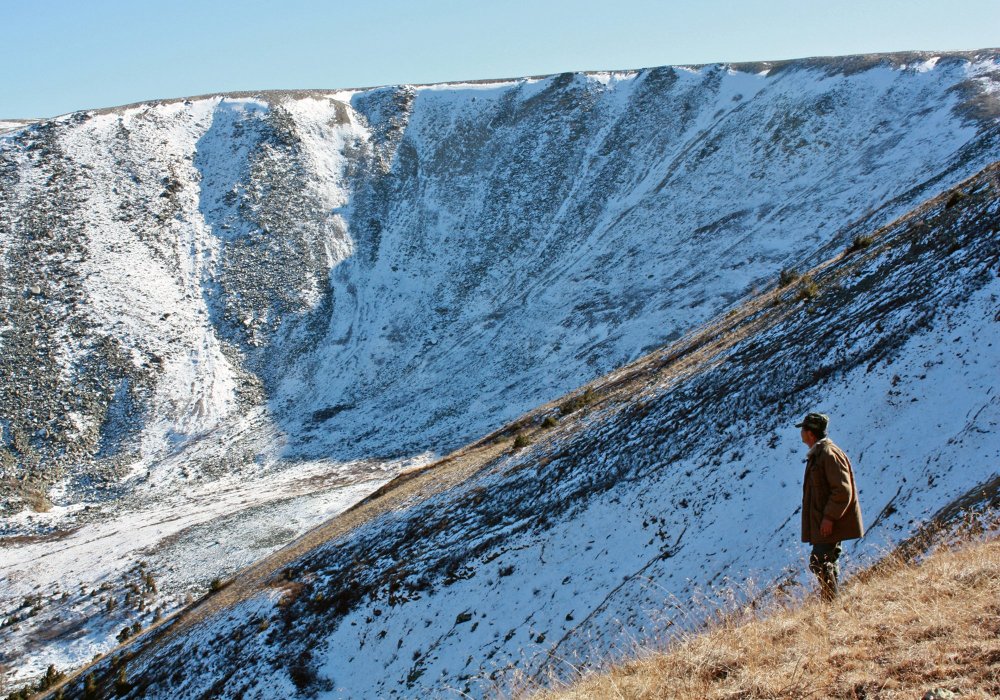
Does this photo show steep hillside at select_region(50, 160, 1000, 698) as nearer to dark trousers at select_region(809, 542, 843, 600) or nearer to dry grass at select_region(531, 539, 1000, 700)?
dark trousers at select_region(809, 542, 843, 600)

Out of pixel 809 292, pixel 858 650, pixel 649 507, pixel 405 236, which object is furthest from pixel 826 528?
pixel 405 236

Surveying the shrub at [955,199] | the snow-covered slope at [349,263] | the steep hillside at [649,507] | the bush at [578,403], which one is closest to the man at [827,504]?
the steep hillside at [649,507]

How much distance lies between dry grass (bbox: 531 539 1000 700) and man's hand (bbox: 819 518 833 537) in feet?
1.87

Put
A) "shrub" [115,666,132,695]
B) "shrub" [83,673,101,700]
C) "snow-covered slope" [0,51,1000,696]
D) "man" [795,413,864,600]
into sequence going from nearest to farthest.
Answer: "man" [795,413,864,600] < "shrub" [115,666,132,695] < "shrub" [83,673,101,700] < "snow-covered slope" [0,51,1000,696]

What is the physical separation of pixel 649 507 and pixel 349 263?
171 ft

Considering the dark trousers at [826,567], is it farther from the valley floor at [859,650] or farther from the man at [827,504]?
the valley floor at [859,650]

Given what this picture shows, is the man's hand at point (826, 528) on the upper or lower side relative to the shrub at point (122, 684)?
upper

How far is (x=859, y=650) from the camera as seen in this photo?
5.26 metres

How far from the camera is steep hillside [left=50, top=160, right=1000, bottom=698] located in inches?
444

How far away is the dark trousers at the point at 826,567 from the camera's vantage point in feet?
A: 22.6

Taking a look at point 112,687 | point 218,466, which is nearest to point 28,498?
point 218,466

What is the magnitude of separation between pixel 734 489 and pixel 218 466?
35621 mm

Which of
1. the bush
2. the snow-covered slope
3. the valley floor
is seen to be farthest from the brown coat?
the snow-covered slope

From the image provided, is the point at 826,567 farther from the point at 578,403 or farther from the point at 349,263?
the point at 349,263
